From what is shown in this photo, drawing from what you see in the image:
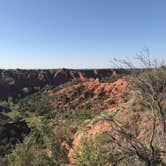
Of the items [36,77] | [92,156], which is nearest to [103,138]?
[92,156]

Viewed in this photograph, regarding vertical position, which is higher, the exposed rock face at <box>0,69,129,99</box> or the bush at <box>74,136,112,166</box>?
the exposed rock face at <box>0,69,129,99</box>

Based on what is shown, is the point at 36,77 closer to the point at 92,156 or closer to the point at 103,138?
the point at 103,138

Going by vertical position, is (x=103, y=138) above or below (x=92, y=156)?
above

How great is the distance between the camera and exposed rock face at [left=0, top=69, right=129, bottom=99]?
127137 millimetres

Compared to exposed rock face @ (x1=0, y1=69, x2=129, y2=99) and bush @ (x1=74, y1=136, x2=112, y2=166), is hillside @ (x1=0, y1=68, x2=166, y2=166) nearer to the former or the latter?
bush @ (x1=74, y1=136, x2=112, y2=166)

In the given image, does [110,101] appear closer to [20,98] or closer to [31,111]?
[31,111]

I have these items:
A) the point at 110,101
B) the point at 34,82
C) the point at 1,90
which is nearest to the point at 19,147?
the point at 110,101

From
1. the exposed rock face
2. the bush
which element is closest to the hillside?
the bush

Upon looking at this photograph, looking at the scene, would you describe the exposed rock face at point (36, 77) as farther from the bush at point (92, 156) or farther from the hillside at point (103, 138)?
the bush at point (92, 156)

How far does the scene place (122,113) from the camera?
1173 inches

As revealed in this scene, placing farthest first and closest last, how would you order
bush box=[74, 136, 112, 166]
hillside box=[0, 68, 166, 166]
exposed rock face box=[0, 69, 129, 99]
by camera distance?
exposed rock face box=[0, 69, 129, 99]
bush box=[74, 136, 112, 166]
hillside box=[0, 68, 166, 166]

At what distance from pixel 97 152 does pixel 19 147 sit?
389 inches

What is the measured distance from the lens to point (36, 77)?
138375 millimetres

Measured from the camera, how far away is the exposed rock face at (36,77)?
12714 cm
